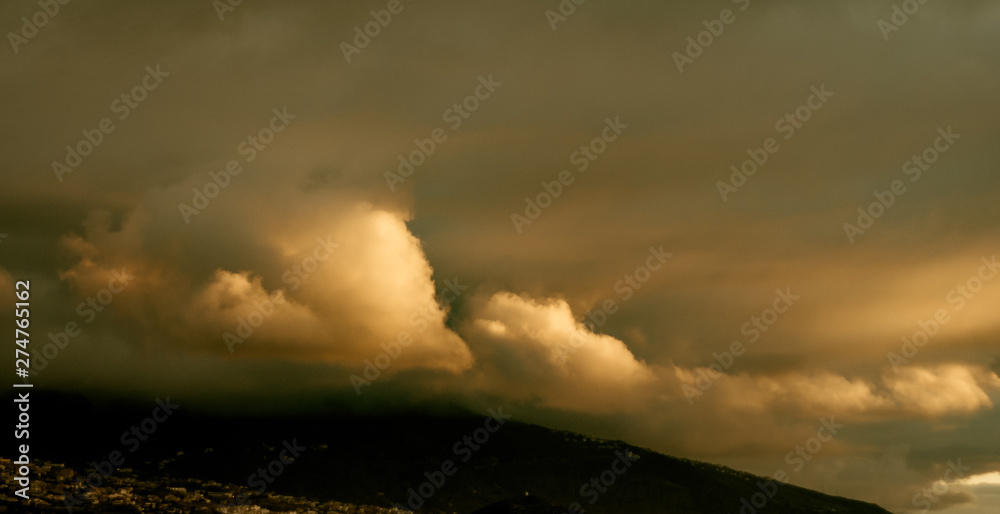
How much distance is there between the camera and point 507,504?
199m

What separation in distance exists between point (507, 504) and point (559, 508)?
12.6 m

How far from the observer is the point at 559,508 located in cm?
19675
